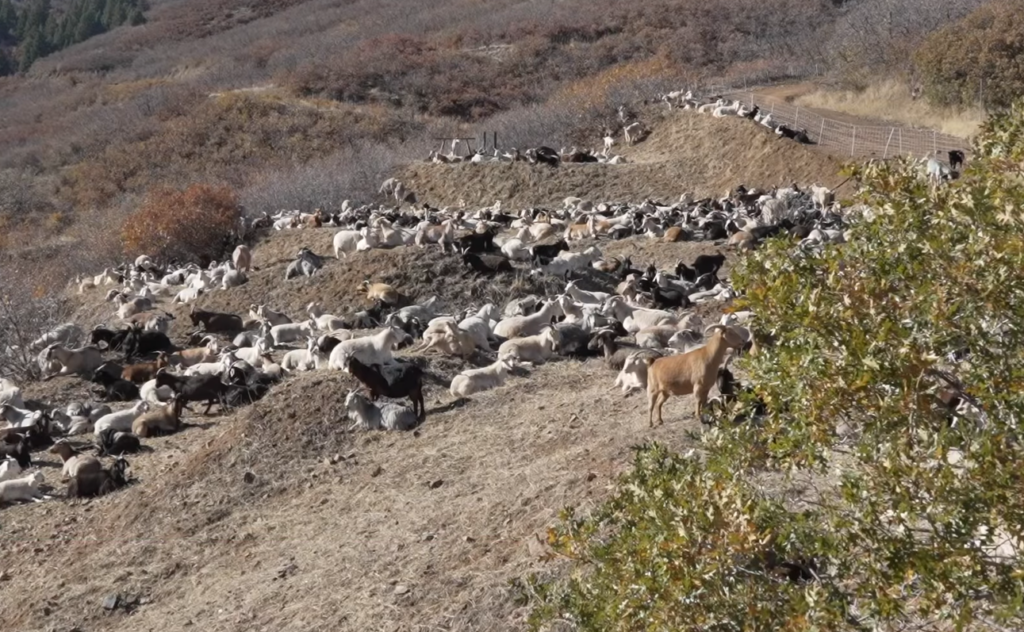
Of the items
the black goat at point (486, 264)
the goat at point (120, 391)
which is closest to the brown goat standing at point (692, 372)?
the black goat at point (486, 264)

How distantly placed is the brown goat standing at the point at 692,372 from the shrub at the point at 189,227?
1797cm

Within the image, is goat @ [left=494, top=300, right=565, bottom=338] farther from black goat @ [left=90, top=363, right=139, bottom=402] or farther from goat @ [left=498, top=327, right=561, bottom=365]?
black goat @ [left=90, top=363, right=139, bottom=402]

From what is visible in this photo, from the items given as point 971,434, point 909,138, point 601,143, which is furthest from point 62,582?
point 601,143

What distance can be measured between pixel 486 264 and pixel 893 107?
1873 cm

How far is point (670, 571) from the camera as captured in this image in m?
3.95

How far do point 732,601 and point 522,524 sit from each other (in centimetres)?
441

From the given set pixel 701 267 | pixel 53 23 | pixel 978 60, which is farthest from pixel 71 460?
pixel 53 23

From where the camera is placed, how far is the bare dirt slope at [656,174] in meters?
28.1

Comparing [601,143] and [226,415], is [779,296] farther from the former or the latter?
[601,143]

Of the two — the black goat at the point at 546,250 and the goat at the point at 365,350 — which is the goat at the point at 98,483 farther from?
the black goat at the point at 546,250

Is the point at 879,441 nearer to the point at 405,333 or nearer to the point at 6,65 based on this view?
the point at 405,333

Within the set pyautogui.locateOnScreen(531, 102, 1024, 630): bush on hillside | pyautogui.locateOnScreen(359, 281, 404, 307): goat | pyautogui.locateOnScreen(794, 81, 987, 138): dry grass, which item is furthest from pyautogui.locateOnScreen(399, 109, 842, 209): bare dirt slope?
pyautogui.locateOnScreen(531, 102, 1024, 630): bush on hillside

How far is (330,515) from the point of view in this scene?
10.1 meters

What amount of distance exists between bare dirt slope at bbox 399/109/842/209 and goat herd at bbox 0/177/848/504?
3.57 metres
